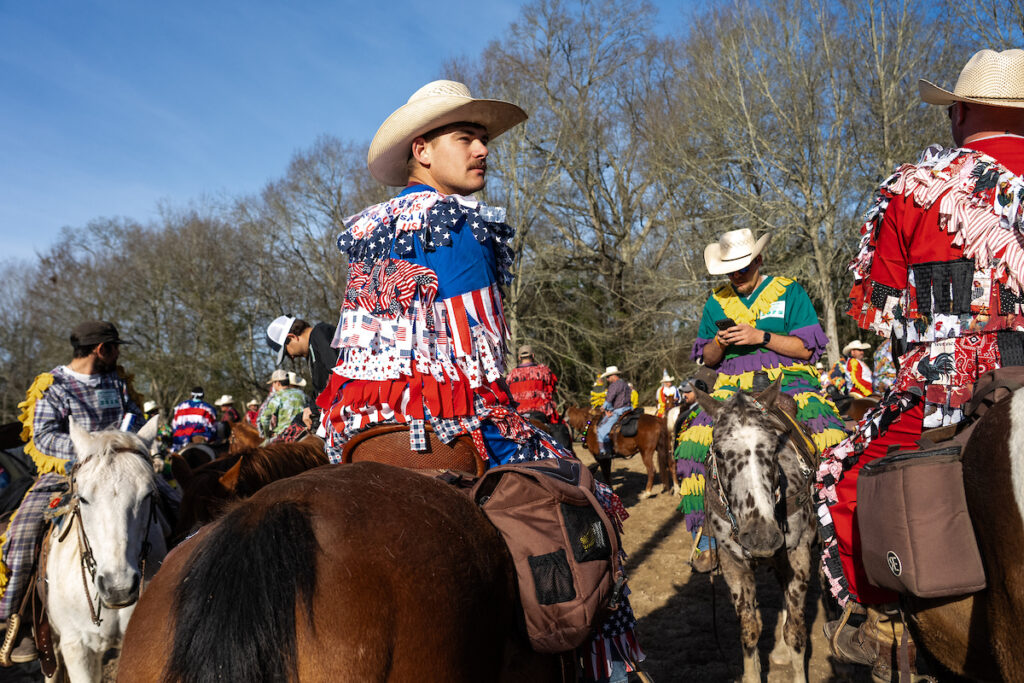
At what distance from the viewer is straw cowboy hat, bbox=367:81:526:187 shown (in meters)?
2.49

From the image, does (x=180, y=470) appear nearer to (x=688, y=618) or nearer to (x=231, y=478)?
(x=231, y=478)

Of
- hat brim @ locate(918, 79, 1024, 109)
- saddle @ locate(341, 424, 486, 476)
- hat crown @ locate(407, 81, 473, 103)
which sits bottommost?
saddle @ locate(341, 424, 486, 476)

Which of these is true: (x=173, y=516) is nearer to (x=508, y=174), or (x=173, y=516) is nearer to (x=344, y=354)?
(x=344, y=354)

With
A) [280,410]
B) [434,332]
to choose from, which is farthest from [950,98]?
[280,410]

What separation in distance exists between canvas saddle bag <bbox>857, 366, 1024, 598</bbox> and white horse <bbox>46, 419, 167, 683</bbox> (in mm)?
3692

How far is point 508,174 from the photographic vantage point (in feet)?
82.1

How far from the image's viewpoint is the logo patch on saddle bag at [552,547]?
1853mm

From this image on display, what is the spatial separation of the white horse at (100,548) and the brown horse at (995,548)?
3.88 metres

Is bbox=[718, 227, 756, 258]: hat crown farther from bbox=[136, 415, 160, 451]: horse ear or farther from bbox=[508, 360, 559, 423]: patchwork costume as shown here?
bbox=[508, 360, 559, 423]: patchwork costume

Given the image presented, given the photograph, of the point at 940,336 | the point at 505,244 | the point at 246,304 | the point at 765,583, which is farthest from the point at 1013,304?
the point at 246,304

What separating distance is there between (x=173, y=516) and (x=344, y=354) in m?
2.97

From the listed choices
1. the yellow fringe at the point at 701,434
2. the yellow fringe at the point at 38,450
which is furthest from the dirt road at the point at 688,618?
the yellow fringe at the point at 38,450

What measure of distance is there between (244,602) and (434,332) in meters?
1.18

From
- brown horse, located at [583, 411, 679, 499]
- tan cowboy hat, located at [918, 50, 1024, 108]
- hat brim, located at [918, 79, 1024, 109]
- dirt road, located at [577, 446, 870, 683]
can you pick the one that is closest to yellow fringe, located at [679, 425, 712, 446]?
dirt road, located at [577, 446, 870, 683]
